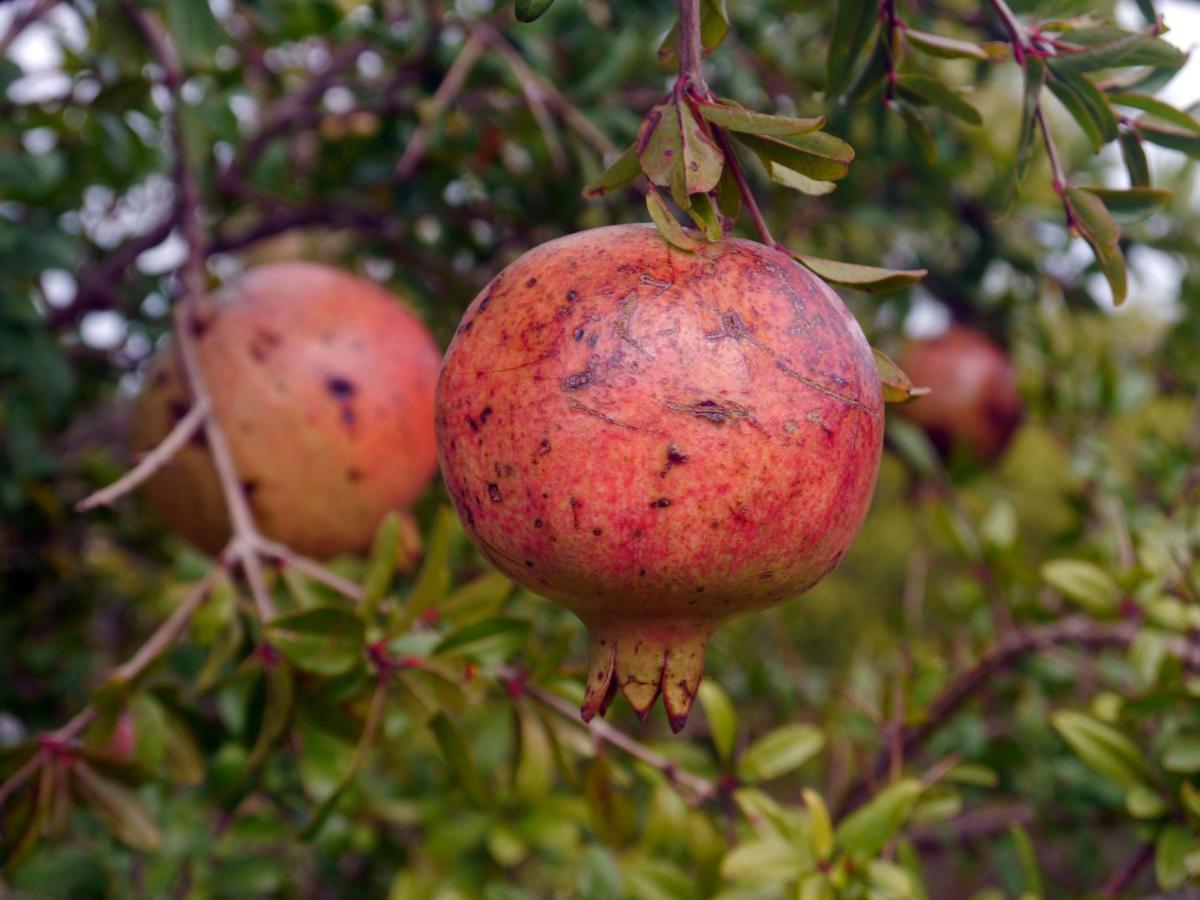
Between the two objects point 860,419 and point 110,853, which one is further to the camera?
point 110,853

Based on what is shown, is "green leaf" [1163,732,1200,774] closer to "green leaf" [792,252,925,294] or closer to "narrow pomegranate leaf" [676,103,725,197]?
"green leaf" [792,252,925,294]

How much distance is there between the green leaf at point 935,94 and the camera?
0.84m

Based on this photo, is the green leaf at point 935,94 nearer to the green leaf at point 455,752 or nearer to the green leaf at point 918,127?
the green leaf at point 918,127

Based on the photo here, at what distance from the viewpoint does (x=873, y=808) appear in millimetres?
1079

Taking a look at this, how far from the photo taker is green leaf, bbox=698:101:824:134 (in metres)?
0.66

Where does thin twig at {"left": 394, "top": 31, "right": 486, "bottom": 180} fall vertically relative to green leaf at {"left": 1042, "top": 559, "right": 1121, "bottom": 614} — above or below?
above

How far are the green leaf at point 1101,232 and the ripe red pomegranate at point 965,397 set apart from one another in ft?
4.04

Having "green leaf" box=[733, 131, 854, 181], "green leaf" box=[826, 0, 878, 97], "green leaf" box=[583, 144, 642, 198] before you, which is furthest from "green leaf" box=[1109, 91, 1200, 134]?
"green leaf" box=[583, 144, 642, 198]

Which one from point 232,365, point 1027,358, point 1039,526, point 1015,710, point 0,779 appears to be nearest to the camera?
point 0,779

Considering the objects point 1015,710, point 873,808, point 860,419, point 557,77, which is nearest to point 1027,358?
point 1015,710

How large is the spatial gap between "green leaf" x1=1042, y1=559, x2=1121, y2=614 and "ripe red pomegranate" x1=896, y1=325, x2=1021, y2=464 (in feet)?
2.39

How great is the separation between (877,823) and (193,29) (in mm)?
1088

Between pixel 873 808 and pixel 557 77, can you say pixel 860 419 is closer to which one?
pixel 873 808

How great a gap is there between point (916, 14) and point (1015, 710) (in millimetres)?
1105
